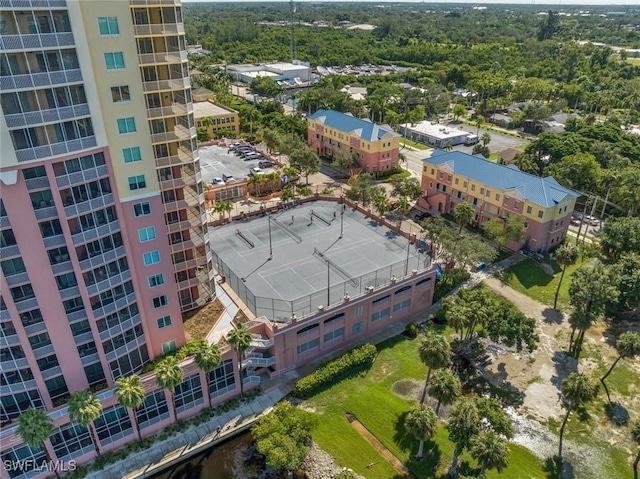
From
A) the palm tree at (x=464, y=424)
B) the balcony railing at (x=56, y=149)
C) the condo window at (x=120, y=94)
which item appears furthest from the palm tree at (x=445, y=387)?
the condo window at (x=120, y=94)

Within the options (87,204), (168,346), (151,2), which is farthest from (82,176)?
(168,346)

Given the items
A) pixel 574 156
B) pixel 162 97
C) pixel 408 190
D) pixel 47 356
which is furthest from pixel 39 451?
pixel 574 156

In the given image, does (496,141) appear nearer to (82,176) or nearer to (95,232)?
(95,232)

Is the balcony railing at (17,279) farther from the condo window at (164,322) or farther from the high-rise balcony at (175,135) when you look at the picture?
the high-rise balcony at (175,135)

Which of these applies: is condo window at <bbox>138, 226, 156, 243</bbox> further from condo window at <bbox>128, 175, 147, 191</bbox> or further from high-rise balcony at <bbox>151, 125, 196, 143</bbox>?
high-rise balcony at <bbox>151, 125, 196, 143</bbox>

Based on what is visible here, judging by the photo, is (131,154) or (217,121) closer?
(131,154)

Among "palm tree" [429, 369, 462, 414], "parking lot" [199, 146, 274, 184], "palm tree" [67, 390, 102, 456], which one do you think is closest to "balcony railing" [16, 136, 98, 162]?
"palm tree" [67, 390, 102, 456]

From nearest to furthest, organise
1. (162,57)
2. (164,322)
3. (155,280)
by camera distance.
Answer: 1. (162,57)
2. (155,280)
3. (164,322)
